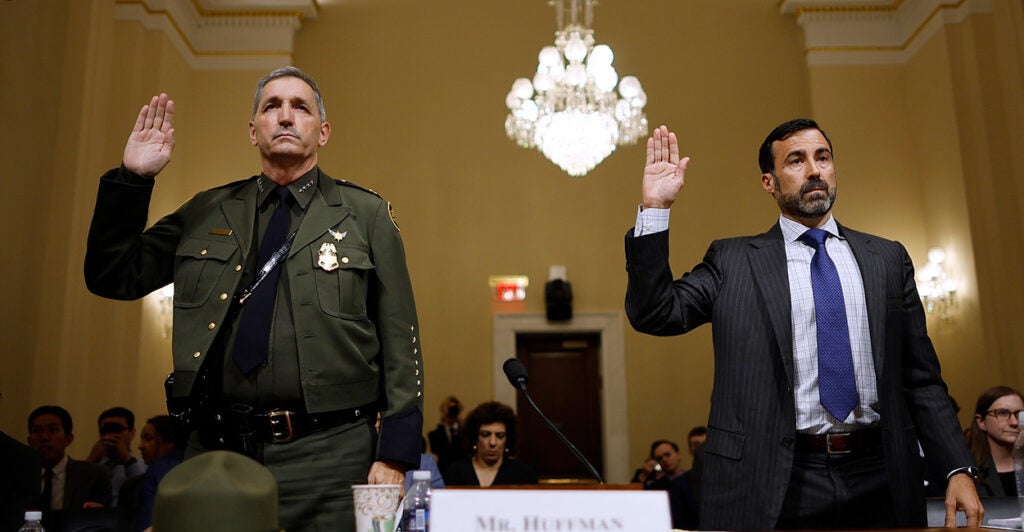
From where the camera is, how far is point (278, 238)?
2225 millimetres

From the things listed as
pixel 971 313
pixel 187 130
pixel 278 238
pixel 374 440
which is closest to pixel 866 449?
pixel 374 440

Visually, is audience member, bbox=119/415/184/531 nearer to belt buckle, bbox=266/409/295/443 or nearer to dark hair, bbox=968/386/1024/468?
belt buckle, bbox=266/409/295/443

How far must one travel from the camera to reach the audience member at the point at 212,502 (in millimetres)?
1092

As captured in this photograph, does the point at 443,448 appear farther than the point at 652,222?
Yes

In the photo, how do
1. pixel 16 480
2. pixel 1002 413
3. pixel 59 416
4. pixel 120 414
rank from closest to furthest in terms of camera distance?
1. pixel 16 480
2. pixel 1002 413
3. pixel 59 416
4. pixel 120 414

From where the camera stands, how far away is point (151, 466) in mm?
4488

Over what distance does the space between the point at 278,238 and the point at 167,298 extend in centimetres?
649

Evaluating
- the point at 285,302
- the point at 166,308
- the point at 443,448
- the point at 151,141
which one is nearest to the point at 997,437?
the point at 285,302

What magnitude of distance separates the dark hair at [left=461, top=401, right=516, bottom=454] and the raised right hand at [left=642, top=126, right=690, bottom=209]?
10.5 ft

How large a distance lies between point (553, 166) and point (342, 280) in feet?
24.1

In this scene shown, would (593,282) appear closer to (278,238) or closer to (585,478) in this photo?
(585,478)

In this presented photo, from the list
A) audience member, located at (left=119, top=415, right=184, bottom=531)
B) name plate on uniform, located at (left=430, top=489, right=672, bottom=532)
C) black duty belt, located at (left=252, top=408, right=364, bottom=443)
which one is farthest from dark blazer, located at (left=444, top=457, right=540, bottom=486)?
name plate on uniform, located at (left=430, top=489, right=672, bottom=532)

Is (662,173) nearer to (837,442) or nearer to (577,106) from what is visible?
(837,442)

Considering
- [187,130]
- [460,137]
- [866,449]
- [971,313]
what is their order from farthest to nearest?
[460,137]
[187,130]
[971,313]
[866,449]
